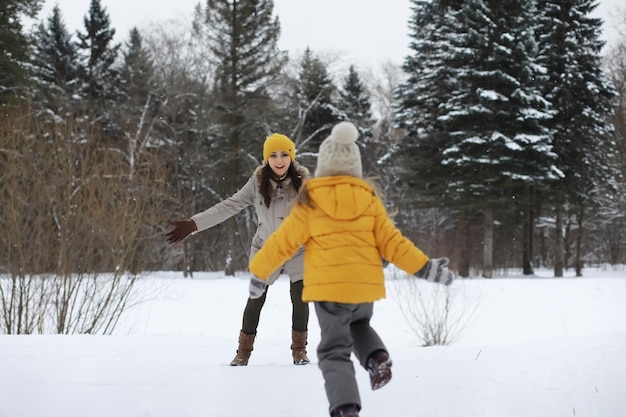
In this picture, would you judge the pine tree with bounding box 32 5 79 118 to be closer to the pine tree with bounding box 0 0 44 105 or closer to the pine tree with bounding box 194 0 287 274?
the pine tree with bounding box 0 0 44 105

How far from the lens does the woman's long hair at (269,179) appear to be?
4.52 metres

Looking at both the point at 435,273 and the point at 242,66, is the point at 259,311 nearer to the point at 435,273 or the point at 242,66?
the point at 435,273

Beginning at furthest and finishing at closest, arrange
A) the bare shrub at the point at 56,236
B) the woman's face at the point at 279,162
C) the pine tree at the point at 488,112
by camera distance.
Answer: the pine tree at the point at 488,112 → the bare shrub at the point at 56,236 → the woman's face at the point at 279,162

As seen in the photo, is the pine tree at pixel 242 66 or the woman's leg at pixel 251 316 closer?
the woman's leg at pixel 251 316

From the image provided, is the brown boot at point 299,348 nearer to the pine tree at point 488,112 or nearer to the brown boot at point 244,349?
the brown boot at point 244,349

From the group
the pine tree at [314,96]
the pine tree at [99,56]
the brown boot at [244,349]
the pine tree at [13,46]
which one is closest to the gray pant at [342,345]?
the brown boot at [244,349]

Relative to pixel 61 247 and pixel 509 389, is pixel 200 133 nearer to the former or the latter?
pixel 61 247

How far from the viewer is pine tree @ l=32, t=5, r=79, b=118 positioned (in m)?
27.3

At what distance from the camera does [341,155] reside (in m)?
3.24

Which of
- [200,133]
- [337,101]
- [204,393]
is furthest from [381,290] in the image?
[337,101]

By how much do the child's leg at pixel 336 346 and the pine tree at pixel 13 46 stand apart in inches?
757

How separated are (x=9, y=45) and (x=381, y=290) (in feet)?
68.7

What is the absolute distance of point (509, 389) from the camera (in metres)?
4.12

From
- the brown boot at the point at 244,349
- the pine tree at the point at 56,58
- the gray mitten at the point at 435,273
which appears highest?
the pine tree at the point at 56,58
